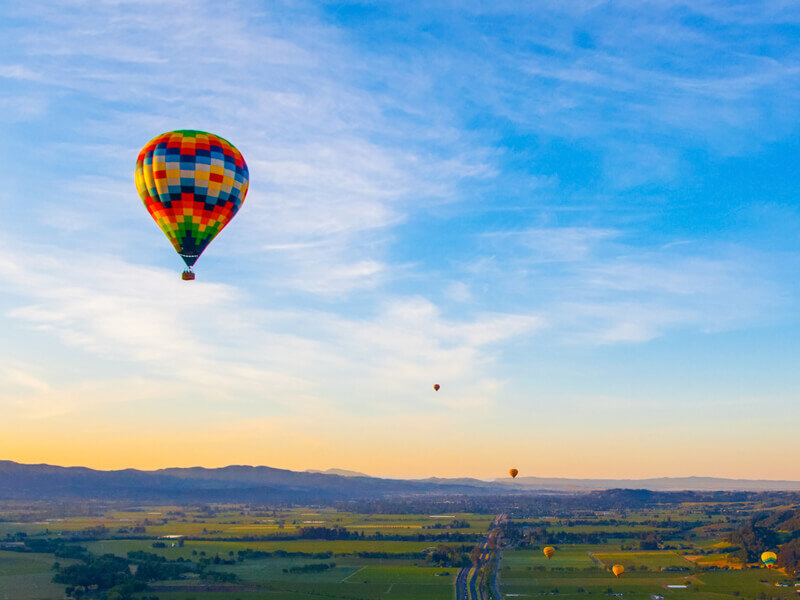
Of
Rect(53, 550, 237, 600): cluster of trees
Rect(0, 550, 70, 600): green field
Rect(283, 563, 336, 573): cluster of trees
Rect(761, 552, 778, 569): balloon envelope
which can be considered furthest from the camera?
Rect(761, 552, 778, 569): balloon envelope

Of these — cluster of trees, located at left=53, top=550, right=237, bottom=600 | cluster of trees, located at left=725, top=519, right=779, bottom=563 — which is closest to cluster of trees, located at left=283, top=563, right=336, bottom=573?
cluster of trees, located at left=53, top=550, right=237, bottom=600

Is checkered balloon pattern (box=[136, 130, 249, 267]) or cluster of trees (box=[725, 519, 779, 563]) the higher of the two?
checkered balloon pattern (box=[136, 130, 249, 267])

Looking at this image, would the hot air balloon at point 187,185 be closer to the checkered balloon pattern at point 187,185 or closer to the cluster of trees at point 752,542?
the checkered balloon pattern at point 187,185

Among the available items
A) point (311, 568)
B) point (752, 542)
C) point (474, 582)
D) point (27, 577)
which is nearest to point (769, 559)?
point (752, 542)

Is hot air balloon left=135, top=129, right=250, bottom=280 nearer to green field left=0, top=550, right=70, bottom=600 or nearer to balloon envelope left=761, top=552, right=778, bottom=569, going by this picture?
green field left=0, top=550, right=70, bottom=600

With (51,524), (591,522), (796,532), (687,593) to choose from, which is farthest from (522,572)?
(51,524)

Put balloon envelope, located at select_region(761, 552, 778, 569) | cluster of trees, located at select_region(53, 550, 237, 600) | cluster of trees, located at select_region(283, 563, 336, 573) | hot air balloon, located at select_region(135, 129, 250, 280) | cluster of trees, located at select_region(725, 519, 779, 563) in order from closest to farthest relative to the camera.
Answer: hot air balloon, located at select_region(135, 129, 250, 280) → cluster of trees, located at select_region(53, 550, 237, 600) → cluster of trees, located at select_region(283, 563, 336, 573) → balloon envelope, located at select_region(761, 552, 778, 569) → cluster of trees, located at select_region(725, 519, 779, 563)

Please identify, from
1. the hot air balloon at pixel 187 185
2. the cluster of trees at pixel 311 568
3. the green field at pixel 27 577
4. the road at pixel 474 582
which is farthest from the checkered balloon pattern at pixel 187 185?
the cluster of trees at pixel 311 568

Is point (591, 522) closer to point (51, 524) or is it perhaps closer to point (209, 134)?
point (51, 524)
